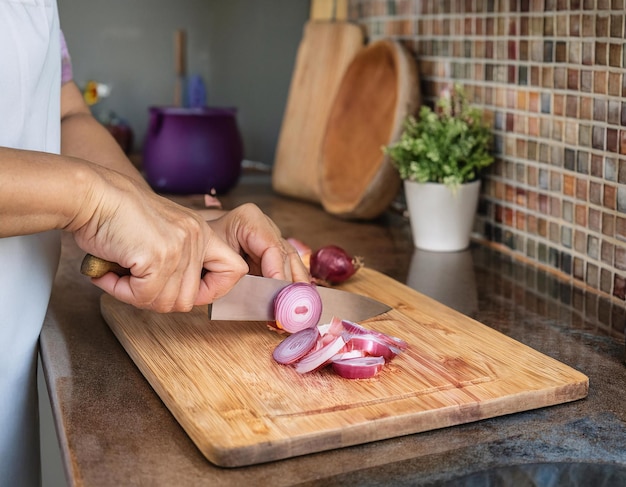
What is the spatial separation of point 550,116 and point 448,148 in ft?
0.66

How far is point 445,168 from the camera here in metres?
1.51

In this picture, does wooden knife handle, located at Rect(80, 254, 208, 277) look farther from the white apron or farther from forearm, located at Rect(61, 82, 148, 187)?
forearm, located at Rect(61, 82, 148, 187)

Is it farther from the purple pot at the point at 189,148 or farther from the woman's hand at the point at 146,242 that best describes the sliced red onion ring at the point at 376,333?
the purple pot at the point at 189,148

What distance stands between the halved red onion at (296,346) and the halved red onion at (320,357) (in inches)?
0.4

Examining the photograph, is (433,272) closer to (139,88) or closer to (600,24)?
(600,24)

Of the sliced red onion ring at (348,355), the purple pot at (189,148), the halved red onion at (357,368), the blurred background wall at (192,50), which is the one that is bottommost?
the halved red onion at (357,368)

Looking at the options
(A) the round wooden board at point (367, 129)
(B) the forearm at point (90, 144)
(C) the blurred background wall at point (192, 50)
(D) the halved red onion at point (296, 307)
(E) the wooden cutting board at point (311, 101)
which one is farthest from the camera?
(C) the blurred background wall at point (192, 50)

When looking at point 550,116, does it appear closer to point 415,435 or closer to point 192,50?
point 415,435

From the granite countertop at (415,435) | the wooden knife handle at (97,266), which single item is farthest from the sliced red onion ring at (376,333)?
the wooden knife handle at (97,266)

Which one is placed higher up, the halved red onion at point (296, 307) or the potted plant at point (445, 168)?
the potted plant at point (445, 168)

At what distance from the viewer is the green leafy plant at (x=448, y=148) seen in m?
1.52

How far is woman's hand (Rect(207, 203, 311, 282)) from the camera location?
1.13 metres

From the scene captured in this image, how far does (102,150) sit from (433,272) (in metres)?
0.59

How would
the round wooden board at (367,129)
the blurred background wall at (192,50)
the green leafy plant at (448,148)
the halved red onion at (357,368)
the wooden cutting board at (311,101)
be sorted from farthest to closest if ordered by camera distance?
the blurred background wall at (192,50) < the wooden cutting board at (311,101) < the round wooden board at (367,129) < the green leafy plant at (448,148) < the halved red onion at (357,368)
